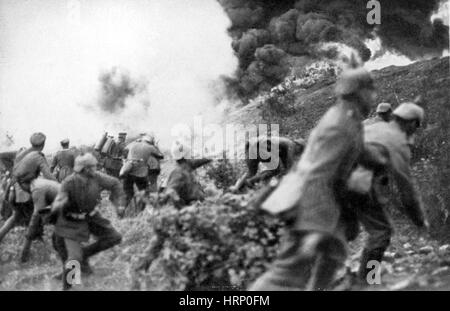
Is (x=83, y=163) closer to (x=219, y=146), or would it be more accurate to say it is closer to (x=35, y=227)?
(x=35, y=227)

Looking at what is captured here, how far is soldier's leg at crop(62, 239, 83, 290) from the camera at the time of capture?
795 cm

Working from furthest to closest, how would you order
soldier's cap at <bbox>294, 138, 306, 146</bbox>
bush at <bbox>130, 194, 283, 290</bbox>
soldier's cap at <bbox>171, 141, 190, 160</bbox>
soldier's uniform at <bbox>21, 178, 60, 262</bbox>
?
soldier's cap at <bbox>294, 138, 306, 146</bbox> < soldier's uniform at <bbox>21, 178, 60, 262</bbox> < soldier's cap at <bbox>171, 141, 190, 160</bbox> < bush at <bbox>130, 194, 283, 290</bbox>

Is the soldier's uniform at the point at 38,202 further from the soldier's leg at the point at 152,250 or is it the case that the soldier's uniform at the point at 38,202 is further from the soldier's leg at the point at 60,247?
the soldier's leg at the point at 152,250

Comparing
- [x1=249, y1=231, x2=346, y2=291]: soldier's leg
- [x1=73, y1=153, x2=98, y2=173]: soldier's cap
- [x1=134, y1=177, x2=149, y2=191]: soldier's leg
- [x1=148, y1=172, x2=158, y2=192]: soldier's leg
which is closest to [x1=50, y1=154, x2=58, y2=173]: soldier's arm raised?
[x1=134, y1=177, x2=149, y2=191]: soldier's leg

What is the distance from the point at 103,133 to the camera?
974 centimetres

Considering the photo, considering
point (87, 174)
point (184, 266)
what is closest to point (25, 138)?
point (87, 174)

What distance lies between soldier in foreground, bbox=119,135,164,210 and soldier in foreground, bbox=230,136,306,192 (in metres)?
1.39

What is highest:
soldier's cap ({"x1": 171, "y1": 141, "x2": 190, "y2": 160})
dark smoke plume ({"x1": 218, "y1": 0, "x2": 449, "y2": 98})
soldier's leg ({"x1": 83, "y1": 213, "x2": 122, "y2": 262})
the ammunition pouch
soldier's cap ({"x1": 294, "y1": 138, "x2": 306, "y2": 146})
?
dark smoke plume ({"x1": 218, "y1": 0, "x2": 449, "y2": 98})

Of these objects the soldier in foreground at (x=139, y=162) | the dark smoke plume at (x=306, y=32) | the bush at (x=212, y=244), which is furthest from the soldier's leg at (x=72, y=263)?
the dark smoke plume at (x=306, y=32)

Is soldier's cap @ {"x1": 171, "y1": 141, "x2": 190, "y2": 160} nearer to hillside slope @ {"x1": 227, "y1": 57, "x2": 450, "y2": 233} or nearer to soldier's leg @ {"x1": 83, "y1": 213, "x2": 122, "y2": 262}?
soldier's leg @ {"x1": 83, "y1": 213, "x2": 122, "y2": 262}

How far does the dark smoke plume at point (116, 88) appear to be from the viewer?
933 centimetres

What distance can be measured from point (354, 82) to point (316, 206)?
1.35m

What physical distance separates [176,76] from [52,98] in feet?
5.60
